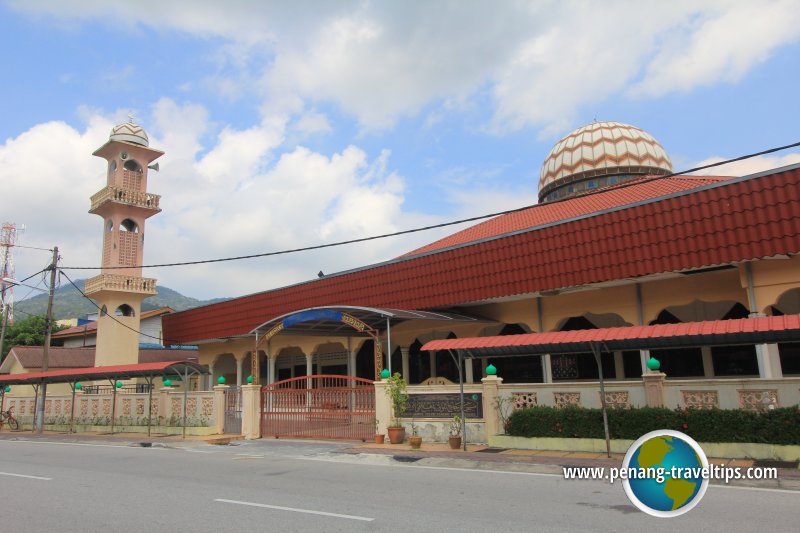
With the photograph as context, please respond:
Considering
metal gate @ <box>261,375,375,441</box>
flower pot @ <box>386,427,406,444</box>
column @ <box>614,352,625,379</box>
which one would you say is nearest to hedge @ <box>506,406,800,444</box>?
flower pot @ <box>386,427,406,444</box>

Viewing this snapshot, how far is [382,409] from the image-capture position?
16.4m

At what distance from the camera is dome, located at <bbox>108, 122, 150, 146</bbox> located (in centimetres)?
3488

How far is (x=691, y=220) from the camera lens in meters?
16.1

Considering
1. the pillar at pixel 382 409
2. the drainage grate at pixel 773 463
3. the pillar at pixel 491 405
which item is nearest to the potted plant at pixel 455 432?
the pillar at pixel 491 405

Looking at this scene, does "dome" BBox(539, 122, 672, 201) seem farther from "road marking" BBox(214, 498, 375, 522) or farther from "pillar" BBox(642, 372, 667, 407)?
"road marking" BBox(214, 498, 375, 522)

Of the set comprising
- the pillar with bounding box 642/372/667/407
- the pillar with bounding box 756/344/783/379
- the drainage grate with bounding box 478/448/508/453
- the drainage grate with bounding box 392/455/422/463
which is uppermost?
the pillar with bounding box 756/344/783/379

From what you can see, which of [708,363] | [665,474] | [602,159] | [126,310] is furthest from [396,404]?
[126,310]

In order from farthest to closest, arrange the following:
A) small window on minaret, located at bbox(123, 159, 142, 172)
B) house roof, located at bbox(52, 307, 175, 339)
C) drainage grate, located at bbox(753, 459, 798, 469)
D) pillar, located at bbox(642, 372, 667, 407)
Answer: house roof, located at bbox(52, 307, 175, 339)
small window on minaret, located at bbox(123, 159, 142, 172)
pillar, located at bbox(642, 372, 667, 407)
drainage grate, located at bbox(753, 459, 798, 469)

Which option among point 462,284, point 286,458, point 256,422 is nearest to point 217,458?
point 286,458

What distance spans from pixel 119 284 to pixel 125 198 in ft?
16.4

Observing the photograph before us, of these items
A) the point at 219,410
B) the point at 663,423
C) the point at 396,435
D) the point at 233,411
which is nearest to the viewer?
the point at 663,423

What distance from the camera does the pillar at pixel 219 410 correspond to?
20.4m

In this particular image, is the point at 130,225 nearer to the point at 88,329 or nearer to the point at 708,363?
the point at 88,329

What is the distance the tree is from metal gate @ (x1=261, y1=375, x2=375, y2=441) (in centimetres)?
3973
